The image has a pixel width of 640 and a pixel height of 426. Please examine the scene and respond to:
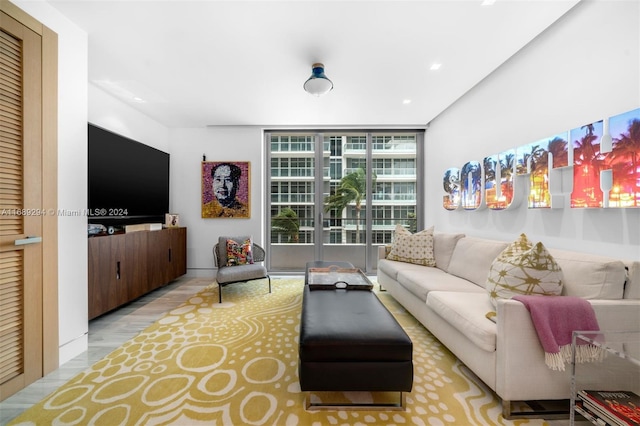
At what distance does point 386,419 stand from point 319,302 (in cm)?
85

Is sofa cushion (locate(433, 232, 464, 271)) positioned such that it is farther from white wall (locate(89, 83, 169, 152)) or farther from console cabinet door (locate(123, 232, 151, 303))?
white wall (locate(89, 83, 169, 152))

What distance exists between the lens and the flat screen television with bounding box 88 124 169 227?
2826mm

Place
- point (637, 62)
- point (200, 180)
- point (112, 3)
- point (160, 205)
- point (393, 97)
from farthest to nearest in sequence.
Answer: point (200, 180) → point (160, 205) → point (393, 97) → point (112, 3) → point (637, 62)

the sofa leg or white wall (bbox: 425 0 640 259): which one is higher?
white wall (bbox: 425 0 640 259)

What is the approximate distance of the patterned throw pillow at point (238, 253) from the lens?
3787 mm

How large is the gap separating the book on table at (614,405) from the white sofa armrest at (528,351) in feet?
0.56

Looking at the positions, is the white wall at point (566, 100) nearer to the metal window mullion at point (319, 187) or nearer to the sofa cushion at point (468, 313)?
the sofa cushion at point (468, 313)

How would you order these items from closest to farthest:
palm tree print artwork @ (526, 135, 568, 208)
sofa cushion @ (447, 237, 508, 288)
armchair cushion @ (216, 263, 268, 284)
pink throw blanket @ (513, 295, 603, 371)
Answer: pink throw blanket @ (513, 295, 603, 371)
palm tree print artwork @ (526, 135, 568, 208)
sofa cushion @ (447, 237, 508, 288)
armchair cushion @ (216, 263, 268, 284)

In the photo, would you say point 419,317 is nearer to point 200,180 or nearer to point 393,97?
point 393,97

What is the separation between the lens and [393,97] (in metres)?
3.36

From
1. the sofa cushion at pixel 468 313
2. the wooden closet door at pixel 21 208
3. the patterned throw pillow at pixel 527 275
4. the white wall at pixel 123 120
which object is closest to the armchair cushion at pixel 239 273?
the wooden closet door at pixel 21 208

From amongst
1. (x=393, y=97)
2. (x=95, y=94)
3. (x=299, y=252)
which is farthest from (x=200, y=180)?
(x=393, y=97)

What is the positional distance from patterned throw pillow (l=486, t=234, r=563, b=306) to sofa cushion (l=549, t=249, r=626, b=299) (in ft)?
0.35

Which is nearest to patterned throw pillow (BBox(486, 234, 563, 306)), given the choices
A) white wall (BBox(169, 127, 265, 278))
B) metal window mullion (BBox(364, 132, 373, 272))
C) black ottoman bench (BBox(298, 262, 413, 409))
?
black ottoman bench (BBox(298, 262, 413, 409))
